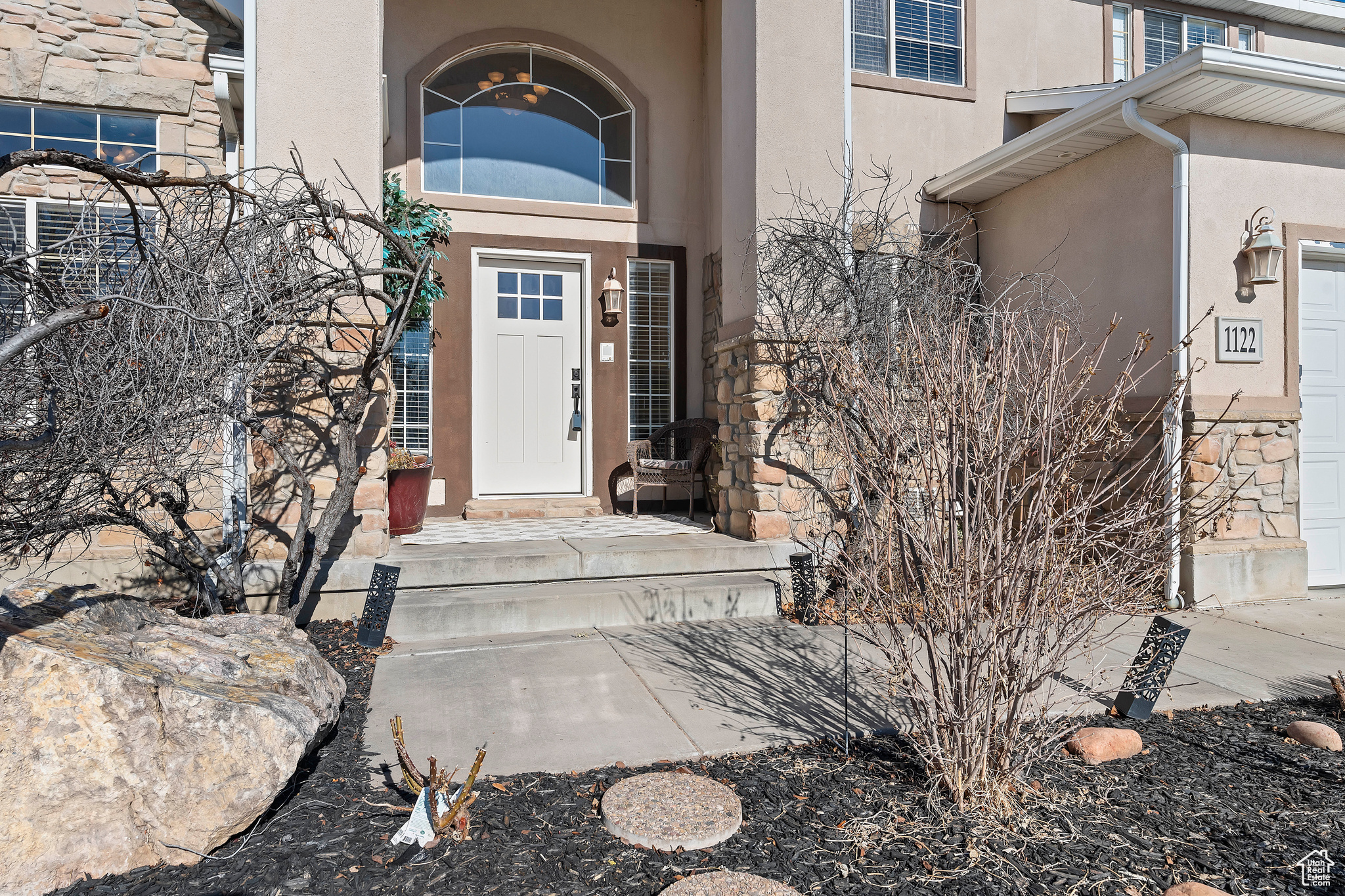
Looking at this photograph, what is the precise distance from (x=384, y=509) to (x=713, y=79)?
15.9ft

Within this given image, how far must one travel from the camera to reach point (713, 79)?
690 cm

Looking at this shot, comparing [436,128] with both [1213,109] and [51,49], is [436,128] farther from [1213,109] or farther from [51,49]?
[1213,109]

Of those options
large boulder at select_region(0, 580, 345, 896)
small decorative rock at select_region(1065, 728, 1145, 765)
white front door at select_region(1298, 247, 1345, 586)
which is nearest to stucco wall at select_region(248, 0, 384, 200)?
large boulder at select_region(0, 580, 345, 896)

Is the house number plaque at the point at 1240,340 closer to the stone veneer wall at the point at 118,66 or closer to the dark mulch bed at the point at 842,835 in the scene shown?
Answer: the dark mulch bed at the point at 842,835

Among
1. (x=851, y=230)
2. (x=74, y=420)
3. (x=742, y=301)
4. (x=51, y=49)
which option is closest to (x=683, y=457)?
(x=742, y=301)

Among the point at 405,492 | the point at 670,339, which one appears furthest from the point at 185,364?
the point at 670,339

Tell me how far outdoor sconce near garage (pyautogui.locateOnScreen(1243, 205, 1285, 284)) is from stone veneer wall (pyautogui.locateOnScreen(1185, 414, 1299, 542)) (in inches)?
37.8

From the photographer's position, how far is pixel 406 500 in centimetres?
552

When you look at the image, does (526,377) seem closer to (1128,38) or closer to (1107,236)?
(1107,236)

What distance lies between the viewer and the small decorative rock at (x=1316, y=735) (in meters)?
2.83

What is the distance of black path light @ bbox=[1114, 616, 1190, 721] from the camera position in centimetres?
294

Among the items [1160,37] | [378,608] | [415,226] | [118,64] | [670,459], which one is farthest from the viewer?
[1160,37]

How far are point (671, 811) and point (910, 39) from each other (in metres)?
6.94

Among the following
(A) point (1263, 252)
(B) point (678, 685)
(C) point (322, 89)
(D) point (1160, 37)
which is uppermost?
(D) point (1160, 37)
